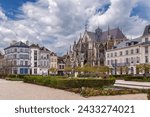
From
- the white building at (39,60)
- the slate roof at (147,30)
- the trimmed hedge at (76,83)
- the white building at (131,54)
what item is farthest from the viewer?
the white building at (39,60)

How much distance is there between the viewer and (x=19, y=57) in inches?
3174

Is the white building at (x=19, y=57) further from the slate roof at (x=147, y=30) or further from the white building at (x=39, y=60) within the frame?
the slate roof at (x=147, y=30)

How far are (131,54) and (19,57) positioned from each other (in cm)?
3330

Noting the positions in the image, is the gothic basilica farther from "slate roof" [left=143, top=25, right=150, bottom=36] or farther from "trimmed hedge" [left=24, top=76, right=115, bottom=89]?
"trimmed hedge" [left=24, top=76, right=115, bottom=89]

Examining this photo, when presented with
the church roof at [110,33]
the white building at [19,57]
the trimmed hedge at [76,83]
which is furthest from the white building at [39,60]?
the trimmed hedge at [76,83]

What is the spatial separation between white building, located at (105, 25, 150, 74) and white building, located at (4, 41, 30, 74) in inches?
931

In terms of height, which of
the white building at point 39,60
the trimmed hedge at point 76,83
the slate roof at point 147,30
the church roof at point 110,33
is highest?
the church roof at point 110,33

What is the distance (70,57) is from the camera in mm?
92625

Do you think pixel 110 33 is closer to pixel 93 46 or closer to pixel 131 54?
pixel 93 46

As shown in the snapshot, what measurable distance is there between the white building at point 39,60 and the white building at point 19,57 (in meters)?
1.44

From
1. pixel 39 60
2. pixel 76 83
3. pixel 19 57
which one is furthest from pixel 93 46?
pixel 76 83

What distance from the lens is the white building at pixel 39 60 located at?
268 feet

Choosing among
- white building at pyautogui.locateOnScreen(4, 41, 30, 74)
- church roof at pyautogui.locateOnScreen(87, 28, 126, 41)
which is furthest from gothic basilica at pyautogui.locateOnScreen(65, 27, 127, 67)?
white building at pyautogui.locateOnScreen(4, 41, 30, 74)

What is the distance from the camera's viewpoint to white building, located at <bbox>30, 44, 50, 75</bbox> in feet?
268
